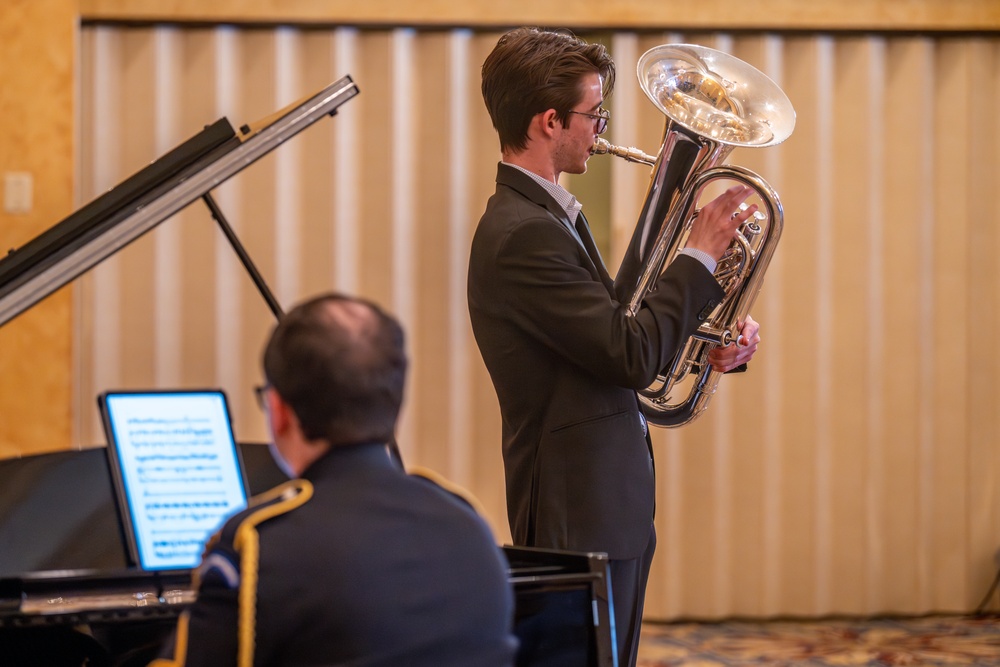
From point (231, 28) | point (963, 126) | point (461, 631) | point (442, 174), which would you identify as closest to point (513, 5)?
point (442, 174)

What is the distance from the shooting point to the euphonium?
6.10 ft

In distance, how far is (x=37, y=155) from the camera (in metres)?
3.52

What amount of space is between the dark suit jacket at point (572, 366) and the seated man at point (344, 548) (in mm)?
660

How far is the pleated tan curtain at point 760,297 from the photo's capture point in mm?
3656

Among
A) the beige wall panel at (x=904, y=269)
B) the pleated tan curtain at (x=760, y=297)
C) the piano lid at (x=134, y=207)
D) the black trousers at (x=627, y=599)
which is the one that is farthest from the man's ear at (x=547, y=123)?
the beige wall panel at (x=904, y=269)

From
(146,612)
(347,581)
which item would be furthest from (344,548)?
(146,612)

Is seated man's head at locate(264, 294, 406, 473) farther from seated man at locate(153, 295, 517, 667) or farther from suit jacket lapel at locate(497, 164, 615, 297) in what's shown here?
suit jacket lapel at locate(497, 164, 615, 297)

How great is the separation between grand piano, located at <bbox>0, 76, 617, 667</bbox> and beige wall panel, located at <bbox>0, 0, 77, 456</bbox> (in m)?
1.49

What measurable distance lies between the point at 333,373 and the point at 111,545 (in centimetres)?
129

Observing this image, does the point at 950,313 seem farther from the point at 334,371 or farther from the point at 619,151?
the point at 334,371

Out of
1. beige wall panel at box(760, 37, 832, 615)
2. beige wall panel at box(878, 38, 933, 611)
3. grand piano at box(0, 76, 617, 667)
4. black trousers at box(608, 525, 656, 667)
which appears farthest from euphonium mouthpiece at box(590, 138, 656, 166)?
beige wall panel at box(878, 38, 933, 611)

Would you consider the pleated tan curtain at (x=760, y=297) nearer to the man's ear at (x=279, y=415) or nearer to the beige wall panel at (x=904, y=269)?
the beige wall panel at (x=904, y=269)

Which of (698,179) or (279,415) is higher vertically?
(698,179)

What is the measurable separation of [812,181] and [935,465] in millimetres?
1048
